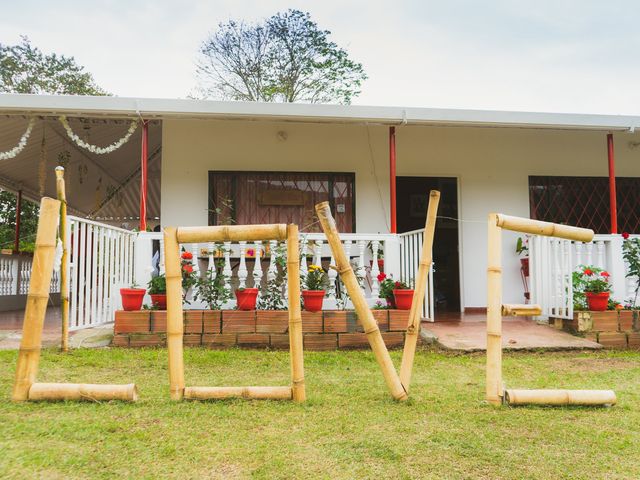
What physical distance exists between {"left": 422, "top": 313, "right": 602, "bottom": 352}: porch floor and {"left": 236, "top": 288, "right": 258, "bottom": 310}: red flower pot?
1777 mm

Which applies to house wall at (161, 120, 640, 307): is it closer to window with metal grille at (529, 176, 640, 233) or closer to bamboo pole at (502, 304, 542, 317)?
window with metal grille at (529, 176, 640, 233)

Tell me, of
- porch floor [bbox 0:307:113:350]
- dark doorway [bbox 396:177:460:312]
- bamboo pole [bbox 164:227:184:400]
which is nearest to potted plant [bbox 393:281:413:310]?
bamboo pole [bbox 164:227:184:400]

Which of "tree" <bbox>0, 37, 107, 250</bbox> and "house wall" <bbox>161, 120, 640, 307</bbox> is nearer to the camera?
"house wall" <bbox>161, 120, 640, 307</bbox>

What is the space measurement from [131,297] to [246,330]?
3.72ft

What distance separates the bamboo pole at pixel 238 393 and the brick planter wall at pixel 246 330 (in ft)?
6.05

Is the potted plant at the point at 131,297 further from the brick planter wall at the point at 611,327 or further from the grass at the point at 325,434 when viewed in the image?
the brick planter wall at the point at 611,327

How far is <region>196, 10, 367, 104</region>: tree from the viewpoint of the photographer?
1806 cm

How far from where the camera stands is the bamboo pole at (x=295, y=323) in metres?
2.76

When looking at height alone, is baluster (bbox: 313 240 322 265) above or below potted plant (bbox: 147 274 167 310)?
above

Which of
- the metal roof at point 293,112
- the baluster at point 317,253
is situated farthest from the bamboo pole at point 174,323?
the metal roof at point 293,112

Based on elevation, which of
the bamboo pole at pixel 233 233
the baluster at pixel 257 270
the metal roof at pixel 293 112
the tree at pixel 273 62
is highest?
the tree at pixel 273 62

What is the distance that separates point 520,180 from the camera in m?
6.99

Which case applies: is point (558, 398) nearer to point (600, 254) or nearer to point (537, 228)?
point (537, 228)

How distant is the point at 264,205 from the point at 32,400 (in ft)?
13.9
